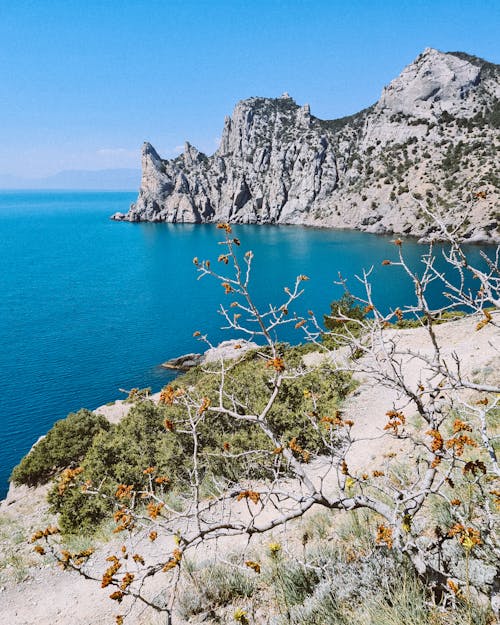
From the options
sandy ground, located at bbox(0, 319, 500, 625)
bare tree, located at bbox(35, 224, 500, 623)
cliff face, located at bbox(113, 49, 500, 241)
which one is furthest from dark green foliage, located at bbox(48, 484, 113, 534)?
cliff face, located at bbox(113, 49, 500, 241)

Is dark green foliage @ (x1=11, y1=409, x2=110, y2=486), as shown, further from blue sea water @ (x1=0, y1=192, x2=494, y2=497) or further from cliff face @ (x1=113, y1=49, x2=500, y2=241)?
cliff face @ (x1=113, y1=49, x2=500, y2=241)

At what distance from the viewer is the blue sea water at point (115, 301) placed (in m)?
33.1

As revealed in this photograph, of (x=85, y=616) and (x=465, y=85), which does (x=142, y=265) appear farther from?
(x=465, y=85)

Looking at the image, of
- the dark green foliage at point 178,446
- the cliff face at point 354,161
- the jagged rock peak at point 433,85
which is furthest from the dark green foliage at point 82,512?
the jagged rock peak at point 433,85

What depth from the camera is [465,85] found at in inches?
4614

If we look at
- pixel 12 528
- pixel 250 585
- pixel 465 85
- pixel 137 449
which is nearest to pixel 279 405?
pixel 137 449

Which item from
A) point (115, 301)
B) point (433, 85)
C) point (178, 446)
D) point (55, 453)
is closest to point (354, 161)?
point (433, 85)

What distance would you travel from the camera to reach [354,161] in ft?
422

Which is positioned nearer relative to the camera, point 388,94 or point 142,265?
point 142,265

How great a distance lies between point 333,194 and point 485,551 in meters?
135

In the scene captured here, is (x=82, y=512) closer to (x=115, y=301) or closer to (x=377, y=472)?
(x=377, y=472)

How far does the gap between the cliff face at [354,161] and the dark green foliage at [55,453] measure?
86.4 meters

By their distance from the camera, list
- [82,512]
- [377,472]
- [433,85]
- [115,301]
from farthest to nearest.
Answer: [433,85] → [115,301] → [82,512] → [377,472]

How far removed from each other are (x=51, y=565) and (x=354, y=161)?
137915 millimetres
